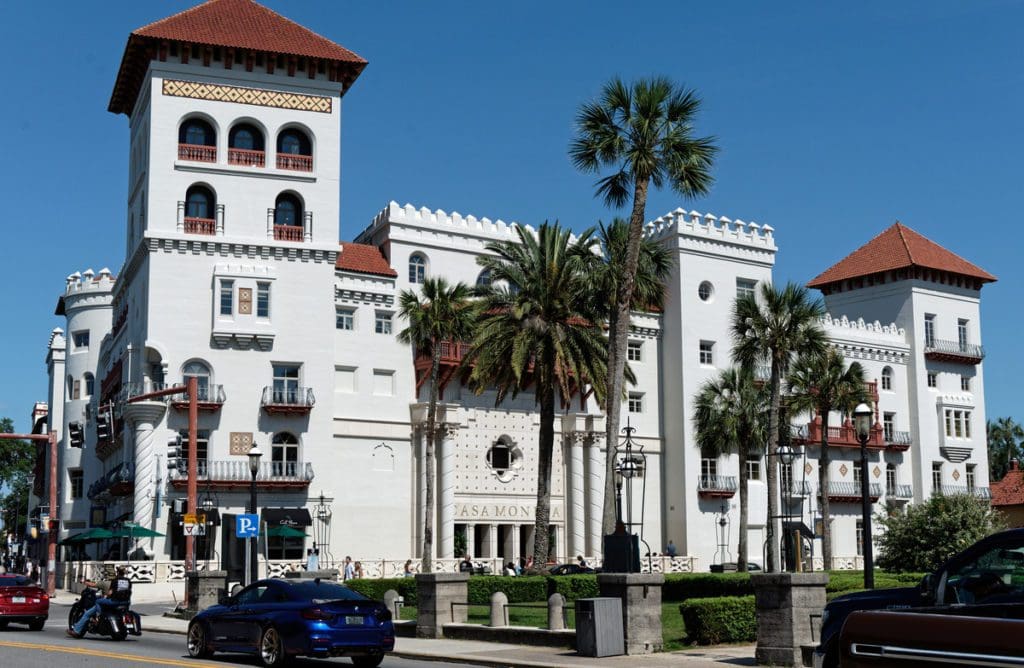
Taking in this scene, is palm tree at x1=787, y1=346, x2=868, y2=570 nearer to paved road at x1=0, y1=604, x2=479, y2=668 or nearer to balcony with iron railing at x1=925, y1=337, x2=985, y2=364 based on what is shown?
balcony with iron railing at x1=925, y1=337, x2=985, y2=364

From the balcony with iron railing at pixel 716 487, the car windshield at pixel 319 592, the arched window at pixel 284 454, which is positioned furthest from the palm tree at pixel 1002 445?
the car windshield at pixel 319 592

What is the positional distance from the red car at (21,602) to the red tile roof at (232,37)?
31.1 metres

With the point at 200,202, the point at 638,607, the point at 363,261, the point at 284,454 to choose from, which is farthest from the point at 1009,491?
the point at 638,607

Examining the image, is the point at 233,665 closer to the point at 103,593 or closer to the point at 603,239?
the point at 103,593

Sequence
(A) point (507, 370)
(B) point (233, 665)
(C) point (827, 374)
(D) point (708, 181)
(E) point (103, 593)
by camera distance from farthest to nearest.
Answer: (C) point (827, 374), (A) point (507, 370), (D) point (708, 181), (E) point (103, 593), (B) point (233, 665)

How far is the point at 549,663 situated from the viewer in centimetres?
1906

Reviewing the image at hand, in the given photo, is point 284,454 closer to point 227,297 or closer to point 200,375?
point 200,375

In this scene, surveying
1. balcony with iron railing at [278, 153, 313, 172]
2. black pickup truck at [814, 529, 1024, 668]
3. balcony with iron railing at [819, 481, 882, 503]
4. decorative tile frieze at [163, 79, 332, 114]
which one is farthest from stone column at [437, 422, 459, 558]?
black pickup truck at [814, 529, 1024, 668]

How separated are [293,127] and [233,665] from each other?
40.5m

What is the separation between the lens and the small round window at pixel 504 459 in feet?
198

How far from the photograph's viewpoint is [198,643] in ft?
66.1

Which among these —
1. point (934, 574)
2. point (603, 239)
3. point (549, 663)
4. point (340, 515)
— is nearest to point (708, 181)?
point (603, 239)

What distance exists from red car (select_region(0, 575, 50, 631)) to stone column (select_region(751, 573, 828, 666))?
58.7 ft

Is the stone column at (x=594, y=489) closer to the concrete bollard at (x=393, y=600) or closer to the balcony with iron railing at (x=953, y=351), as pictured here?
the balcony with iron railing at (x=953, y=351)
